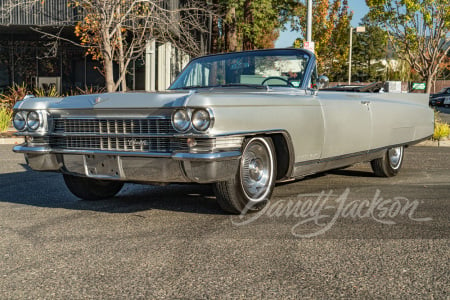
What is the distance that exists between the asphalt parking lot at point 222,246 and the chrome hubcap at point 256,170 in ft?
0.77

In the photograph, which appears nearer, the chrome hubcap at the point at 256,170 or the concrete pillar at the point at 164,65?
the chrome hubcap at the point at 256,170

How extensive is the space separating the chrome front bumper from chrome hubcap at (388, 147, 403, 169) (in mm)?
3785

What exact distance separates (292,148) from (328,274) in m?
1.98

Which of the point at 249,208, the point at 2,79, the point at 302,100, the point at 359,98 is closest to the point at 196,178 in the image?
the point at 249,208

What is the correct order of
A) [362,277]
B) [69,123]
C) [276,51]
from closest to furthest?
[362,277] < [69,123] < [276,51]

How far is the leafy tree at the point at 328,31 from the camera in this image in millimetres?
30656

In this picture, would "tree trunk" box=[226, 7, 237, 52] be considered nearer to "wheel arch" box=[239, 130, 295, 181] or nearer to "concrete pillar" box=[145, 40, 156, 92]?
"concrete pillar" box=[145, 40, 156, 92]

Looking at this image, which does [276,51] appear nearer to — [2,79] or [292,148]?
[292,148]

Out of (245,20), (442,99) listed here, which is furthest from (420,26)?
(442,99)

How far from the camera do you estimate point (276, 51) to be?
637 cm

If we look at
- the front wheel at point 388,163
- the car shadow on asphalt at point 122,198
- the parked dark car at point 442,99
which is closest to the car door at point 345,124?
the front wheel at point 388,163

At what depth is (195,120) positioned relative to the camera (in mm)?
4426

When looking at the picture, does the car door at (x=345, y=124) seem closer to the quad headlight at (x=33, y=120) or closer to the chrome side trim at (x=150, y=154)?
the chrome side trim at (x=150, y=154)

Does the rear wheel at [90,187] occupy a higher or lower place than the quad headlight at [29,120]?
lower
